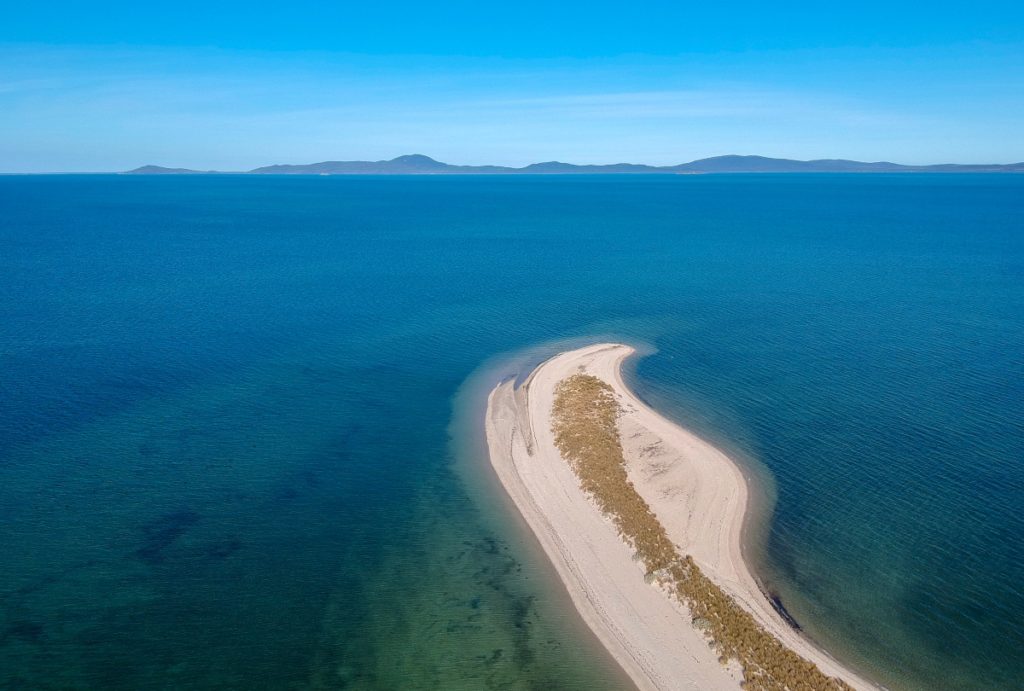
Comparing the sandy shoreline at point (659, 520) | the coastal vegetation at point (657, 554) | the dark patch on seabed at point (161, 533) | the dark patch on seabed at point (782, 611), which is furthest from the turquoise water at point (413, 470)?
the coastal vegetation at point (657, 554)

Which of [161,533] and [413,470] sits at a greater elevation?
[161,533]

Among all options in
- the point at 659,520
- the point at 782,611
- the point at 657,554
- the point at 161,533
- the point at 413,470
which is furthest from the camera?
the point at 413,470

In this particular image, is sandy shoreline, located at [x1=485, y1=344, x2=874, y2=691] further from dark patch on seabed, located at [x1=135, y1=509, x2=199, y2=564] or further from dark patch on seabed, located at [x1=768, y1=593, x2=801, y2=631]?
dark patch on seabed, located at [x1=135, y1=509, x2=199, y2=564]

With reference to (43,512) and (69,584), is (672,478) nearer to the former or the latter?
(69,584)

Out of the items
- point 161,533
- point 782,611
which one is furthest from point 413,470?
point 782,611

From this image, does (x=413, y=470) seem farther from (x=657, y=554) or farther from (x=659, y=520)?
(x=657, y=554)

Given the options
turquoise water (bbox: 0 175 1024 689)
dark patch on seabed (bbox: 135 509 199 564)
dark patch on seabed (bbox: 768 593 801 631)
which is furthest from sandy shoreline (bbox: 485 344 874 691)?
dark patch on seabed (bbox: 135 509 199 564)

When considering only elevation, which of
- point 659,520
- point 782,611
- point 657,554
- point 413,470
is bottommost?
point 413,470

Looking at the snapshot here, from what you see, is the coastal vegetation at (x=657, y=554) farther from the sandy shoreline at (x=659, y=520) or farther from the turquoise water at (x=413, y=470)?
the turquoise water at (x=413, y=470)
